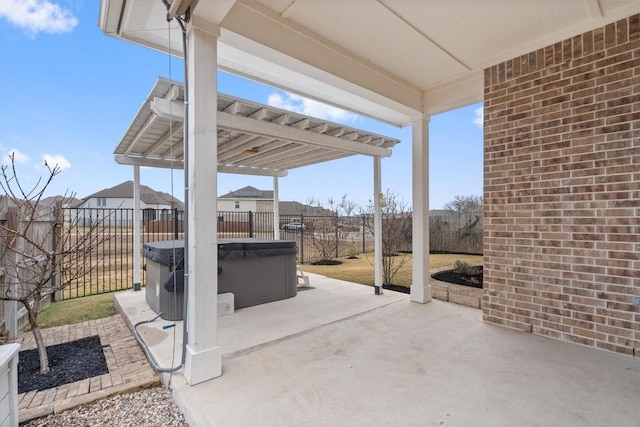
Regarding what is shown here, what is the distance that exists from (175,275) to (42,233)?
2.78 m

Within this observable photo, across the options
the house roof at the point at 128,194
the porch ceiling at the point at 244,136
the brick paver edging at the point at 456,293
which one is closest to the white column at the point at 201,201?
the porch ceiling at the point at 244,136

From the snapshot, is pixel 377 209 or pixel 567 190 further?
pixel 377 209

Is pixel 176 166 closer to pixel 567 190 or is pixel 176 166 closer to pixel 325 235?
pixel 325 235

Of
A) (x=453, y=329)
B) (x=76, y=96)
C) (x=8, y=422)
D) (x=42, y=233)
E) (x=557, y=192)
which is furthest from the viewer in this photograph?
(x=76, y=96)

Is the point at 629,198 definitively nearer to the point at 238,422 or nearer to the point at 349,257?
the point at 238,422

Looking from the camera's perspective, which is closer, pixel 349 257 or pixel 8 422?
pixel 8 422

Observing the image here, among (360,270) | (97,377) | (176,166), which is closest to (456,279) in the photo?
(360,270)

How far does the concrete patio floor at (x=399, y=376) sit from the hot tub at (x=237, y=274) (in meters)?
0.38

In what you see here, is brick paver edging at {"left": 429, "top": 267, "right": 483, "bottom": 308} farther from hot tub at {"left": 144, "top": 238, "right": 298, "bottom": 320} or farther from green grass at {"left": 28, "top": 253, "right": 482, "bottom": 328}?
hot tub at {"left": 144, "top": 238, "right": 298, "bottom": 320}

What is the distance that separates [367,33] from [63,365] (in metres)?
4.55

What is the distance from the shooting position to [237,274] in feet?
14.6

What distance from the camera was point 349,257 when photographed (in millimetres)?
10461

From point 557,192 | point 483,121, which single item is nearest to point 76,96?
point 483,121

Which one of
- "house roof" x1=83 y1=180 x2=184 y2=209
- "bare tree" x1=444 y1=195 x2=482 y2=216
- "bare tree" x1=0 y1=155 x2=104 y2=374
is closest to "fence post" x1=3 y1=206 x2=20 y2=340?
"bare tree" x1=0 y1=155 x2=104 y2=374
